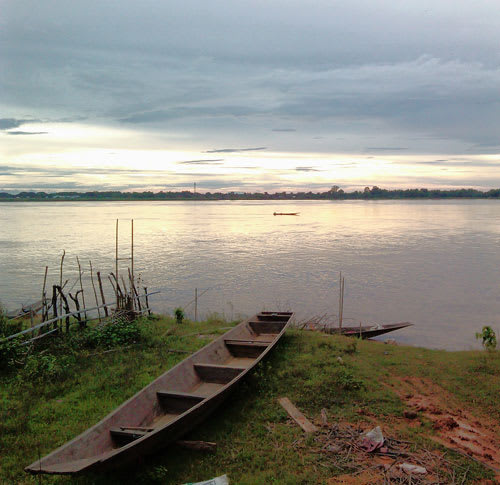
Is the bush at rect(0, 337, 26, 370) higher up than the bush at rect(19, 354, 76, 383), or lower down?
higher up

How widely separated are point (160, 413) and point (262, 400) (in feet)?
4.56

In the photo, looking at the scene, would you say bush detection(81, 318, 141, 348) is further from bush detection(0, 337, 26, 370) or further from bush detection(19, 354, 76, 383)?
bush detection(0, 337, 26, 370)

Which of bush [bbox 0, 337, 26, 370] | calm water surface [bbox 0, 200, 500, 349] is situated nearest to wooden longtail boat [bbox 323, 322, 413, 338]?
calm water surface [bbox 0, 200, 500, 349]

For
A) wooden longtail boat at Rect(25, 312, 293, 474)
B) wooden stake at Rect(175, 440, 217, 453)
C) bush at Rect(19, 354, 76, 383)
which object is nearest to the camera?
wooden longtail boat at Rect(25, 312, 293, 474)

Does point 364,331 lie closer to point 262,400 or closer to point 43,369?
point 262,400

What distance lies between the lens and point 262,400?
5.93 m

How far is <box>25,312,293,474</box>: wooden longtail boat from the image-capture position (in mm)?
3844

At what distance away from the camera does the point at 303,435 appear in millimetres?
5035

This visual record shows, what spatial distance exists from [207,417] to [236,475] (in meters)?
0.98

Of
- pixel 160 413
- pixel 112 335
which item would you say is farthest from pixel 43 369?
pixel 160 413

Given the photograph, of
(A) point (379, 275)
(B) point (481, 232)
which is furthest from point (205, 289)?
(B) point (481, 232)

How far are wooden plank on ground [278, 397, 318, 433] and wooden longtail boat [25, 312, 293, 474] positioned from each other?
64 centimetres

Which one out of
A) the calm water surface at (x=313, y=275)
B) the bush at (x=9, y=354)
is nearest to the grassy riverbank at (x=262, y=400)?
the bush at (x=9, y=354)

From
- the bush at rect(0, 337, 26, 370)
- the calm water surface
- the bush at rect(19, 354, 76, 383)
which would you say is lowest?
the calm water surface
